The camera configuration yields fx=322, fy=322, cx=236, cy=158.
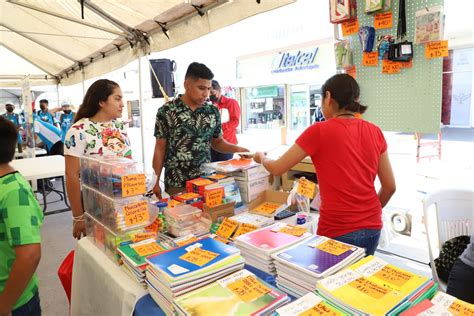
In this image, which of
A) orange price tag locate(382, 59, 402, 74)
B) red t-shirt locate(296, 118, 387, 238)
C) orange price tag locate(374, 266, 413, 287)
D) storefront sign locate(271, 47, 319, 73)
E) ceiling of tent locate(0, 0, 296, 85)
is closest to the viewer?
orange price tag locate(374, 266, 413, 287)

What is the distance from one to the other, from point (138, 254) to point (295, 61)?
420 inches

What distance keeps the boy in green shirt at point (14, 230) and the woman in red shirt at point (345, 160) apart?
100cm

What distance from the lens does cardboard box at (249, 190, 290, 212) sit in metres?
1.83

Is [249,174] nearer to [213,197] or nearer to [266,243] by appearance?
[213,197]

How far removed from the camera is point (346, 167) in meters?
1.38

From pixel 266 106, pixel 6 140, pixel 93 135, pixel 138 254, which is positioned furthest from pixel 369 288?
pixel 266 106

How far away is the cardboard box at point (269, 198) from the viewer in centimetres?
183

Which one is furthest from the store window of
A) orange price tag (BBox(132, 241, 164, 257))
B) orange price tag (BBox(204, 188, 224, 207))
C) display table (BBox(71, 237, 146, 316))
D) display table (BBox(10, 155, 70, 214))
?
orange price tag (BBox(132, 241, 164, 257))

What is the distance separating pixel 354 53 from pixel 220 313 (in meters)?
1.77

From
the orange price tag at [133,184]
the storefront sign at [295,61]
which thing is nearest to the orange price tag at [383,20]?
the orange price tag at [133,184]

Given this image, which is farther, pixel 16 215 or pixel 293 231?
pixel 293 231

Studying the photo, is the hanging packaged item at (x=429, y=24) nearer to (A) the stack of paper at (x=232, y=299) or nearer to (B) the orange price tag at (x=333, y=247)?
(B) the orange price tag at (x=333, y=247)

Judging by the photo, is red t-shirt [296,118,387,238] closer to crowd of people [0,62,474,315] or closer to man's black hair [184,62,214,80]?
crowd of people [0,62,474,315]

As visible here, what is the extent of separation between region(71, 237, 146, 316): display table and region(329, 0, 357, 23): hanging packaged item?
1.81 metres
